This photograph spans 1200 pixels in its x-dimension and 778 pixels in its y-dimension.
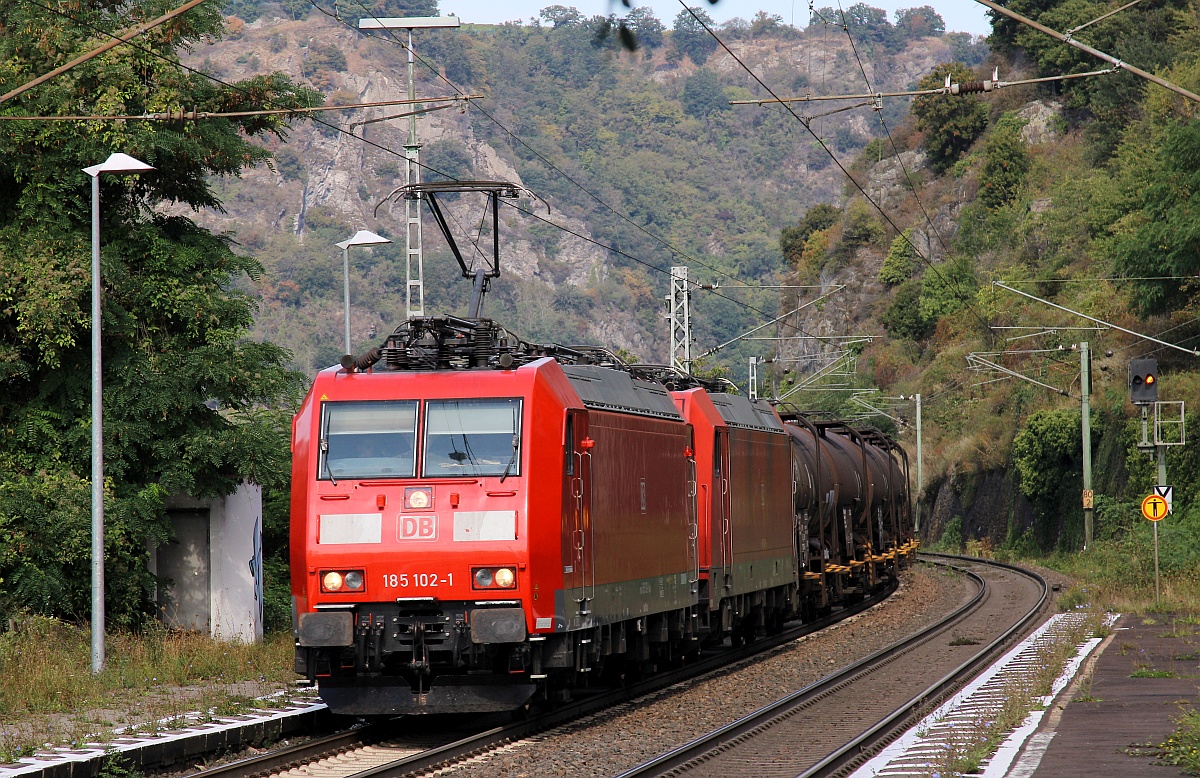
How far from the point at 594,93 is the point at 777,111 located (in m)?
28.8

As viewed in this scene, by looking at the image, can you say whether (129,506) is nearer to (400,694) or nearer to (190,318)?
(190,318)

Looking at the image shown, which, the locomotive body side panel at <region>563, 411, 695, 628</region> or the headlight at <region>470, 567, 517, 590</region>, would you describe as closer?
the headlight at <region>470, 567, 517, 590</region>

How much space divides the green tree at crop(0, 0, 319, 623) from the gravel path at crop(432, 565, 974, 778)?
7726 millimetres

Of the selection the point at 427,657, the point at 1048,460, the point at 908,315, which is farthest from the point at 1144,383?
the point at 908,315

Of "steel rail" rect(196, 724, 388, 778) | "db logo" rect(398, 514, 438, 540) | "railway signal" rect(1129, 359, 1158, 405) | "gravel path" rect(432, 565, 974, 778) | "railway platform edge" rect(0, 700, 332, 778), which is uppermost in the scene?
"railway signal" rect(1129, 359, 1158, 405)

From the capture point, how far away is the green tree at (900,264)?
92.6 metres

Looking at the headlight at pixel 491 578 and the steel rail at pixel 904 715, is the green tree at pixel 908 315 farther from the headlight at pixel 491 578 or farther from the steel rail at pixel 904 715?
the headlight at pixel 491 578

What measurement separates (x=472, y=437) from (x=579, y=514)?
4.61ft

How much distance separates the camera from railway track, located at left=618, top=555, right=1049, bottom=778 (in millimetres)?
12242

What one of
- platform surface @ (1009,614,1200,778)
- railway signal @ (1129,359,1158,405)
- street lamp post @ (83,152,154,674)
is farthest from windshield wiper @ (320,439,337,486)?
railway signal @ (1129,359,1158,405)

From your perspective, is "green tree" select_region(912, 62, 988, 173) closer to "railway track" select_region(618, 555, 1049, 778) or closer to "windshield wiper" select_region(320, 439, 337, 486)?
"railway track" select_region(618, 555, 1049, 778)

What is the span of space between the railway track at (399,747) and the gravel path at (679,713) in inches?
8.3

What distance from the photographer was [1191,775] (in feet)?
34.3

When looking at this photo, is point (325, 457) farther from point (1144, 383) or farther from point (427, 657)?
point (1144, 383)
